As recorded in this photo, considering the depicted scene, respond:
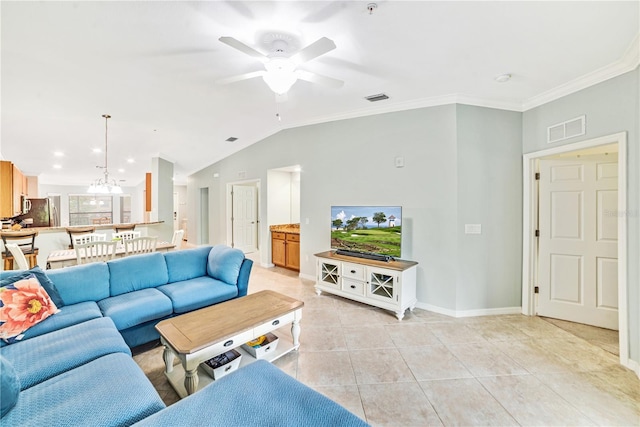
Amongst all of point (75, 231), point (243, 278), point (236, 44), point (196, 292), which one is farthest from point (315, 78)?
point (75, 231)

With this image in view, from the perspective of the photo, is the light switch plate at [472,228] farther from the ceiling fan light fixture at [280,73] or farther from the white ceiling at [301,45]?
the ceiling fan light fixture at [280,73]

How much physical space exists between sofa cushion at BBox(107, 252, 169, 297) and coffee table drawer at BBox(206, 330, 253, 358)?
5.00 feet

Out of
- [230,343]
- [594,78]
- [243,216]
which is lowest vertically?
[230,343]

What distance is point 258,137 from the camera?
18.5 feet

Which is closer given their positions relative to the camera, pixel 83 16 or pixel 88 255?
pixel 83 16

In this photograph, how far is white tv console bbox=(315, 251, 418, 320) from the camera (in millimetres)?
3266

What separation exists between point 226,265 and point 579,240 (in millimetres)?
4103

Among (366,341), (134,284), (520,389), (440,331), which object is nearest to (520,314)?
(440,331)

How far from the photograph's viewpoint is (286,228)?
18.9ft

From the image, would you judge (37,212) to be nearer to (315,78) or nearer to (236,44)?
(236,44)

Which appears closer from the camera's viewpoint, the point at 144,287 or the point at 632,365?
the point at 632,365

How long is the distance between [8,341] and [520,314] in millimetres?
4824

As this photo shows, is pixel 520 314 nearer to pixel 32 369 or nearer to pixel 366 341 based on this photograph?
pixel 366 341

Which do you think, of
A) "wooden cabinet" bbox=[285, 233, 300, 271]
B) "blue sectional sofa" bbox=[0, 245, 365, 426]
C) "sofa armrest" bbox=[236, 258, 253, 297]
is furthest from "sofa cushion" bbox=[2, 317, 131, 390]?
"wooden cabinet" bbox=[285, 233, 300, 271]
